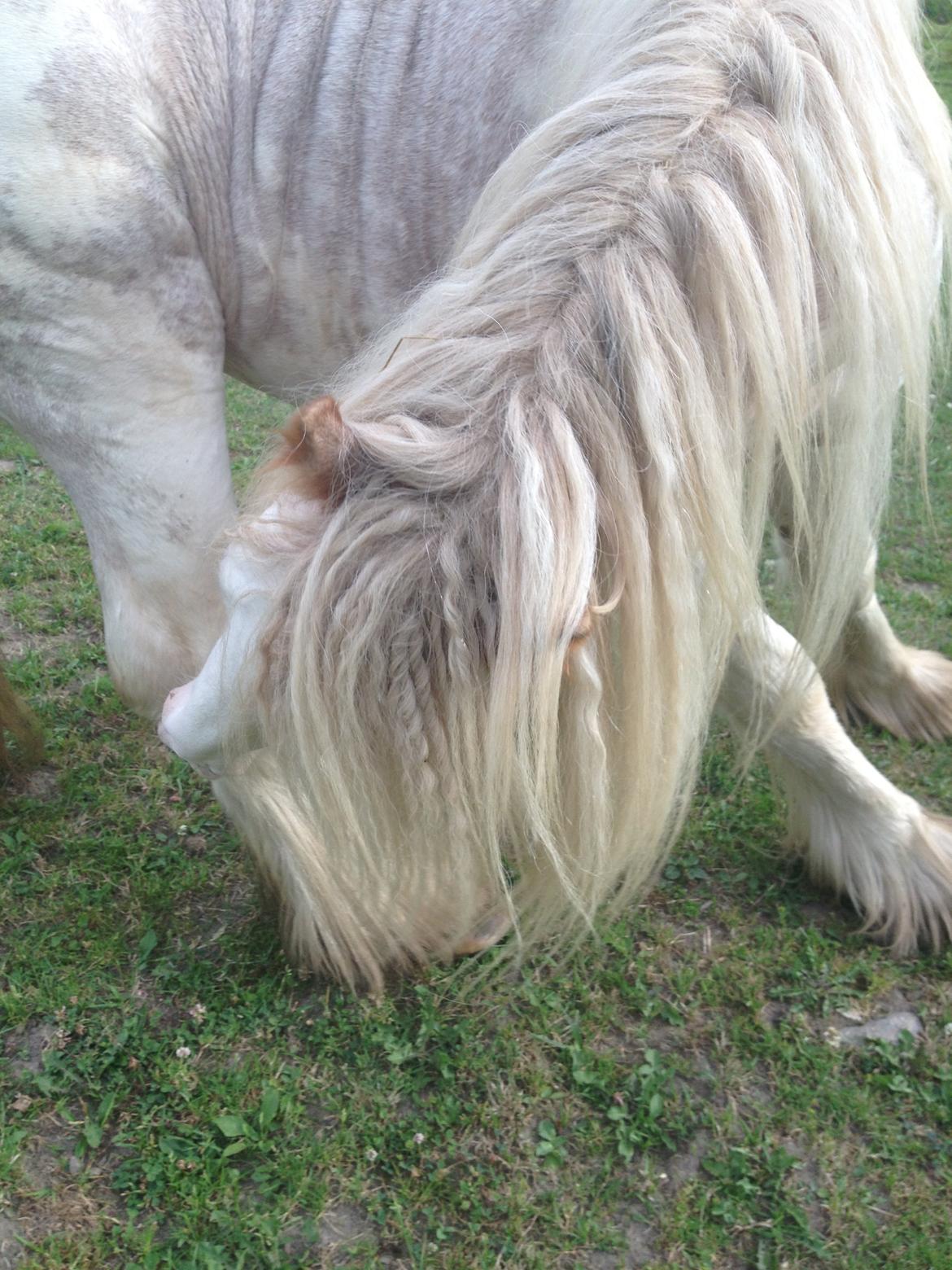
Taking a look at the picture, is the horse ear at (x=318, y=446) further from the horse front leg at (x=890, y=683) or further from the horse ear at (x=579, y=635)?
the horse front leg at (x=890, y=683)

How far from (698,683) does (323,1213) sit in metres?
1.18

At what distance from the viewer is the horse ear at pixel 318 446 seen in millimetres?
1129

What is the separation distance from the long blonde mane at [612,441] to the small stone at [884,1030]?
1023 mm

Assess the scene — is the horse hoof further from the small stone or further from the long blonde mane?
the long blonde mane

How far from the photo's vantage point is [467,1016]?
209cm

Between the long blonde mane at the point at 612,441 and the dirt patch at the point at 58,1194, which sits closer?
the long blonde mane at the point at 612,441

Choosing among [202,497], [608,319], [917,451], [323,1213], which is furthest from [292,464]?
[323,1213]

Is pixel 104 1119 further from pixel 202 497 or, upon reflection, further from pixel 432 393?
pixel 432 393

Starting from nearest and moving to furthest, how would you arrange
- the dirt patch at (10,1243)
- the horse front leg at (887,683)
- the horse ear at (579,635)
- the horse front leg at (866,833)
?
the horse ear at (579,635) → the dirt patch at (10,1243) → the horse front leg at (866,833) → the horse front leg at (887,683)

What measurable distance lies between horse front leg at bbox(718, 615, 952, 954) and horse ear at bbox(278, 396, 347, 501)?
1.20 meters

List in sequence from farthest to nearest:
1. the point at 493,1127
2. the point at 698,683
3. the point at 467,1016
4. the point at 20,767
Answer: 1. the point at 20,767
2. the point at 467,1016
3. the point at 493,1127
4. the point at 698,683

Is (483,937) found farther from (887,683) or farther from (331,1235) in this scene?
(887,683)

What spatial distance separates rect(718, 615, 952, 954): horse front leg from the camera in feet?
7.14

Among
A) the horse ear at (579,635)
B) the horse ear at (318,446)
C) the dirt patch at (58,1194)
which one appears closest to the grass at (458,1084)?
the dirt patch at (58,1194)
